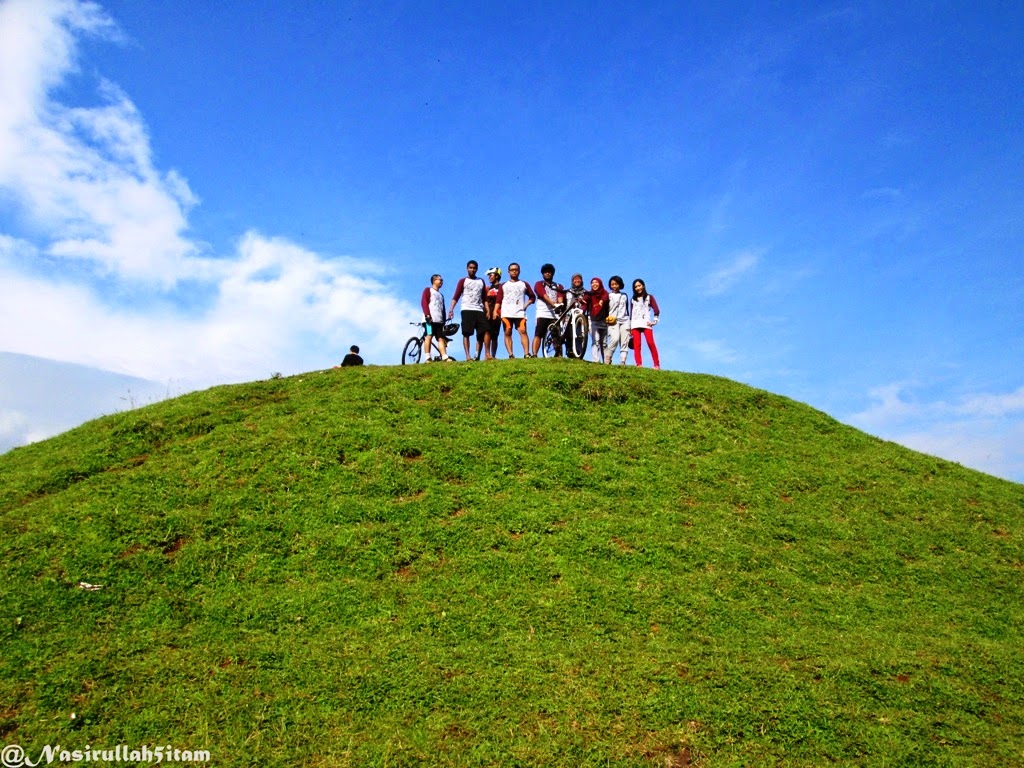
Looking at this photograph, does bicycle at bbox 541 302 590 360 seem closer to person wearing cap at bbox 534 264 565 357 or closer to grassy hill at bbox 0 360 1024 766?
person wearing cap at bbox 534 264 565 357

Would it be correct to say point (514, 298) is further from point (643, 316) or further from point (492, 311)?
point (643, 316)

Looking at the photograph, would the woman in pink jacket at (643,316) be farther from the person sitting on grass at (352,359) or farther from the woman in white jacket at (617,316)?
the person sitting on grass at (352,359)

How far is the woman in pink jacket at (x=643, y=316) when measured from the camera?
1694 centimetres

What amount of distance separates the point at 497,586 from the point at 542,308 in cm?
937

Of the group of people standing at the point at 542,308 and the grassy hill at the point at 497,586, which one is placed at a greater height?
the group of people standing at the point at 542,308

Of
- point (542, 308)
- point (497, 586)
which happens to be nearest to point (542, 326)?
point (542, 308)

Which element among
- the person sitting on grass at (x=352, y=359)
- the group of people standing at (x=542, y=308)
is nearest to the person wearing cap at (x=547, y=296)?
the group of people standing at (x=542, y=308)

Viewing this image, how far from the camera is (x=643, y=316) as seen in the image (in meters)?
17.0

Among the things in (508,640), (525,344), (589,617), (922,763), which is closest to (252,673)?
(508,640)

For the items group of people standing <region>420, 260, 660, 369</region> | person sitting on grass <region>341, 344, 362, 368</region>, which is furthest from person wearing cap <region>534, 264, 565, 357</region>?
person sitting on grass <region>341, 344, 362, 368</region>

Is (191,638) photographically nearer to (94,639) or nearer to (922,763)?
(94,639)

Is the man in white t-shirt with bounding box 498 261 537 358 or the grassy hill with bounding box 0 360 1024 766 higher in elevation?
the man in white t-shirt with bounding box 498 261 537 358

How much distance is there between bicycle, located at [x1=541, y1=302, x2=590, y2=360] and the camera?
1700 cm

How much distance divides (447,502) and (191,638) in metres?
3.98
